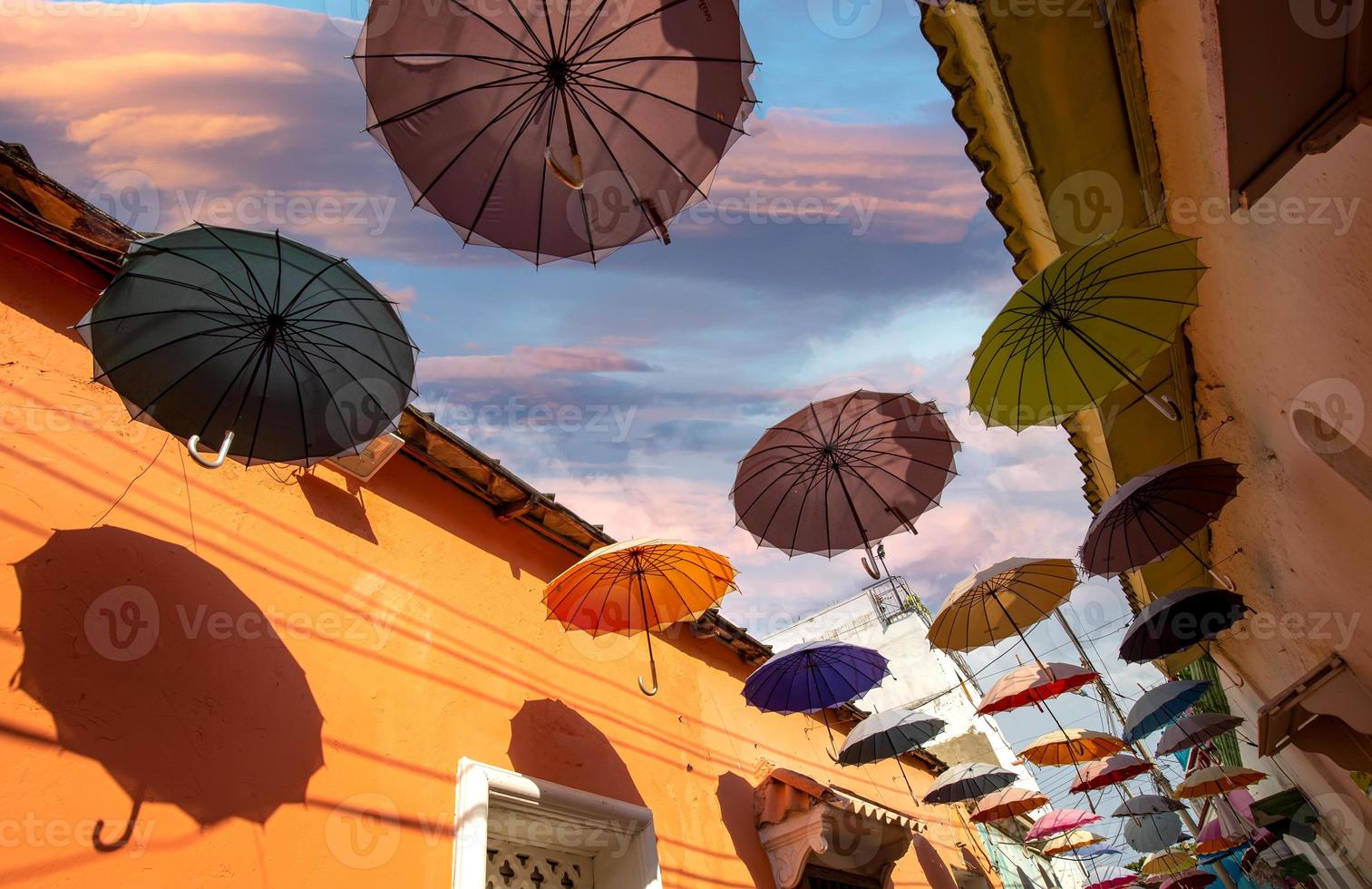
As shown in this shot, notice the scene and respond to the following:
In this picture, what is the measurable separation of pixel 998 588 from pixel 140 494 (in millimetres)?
7526

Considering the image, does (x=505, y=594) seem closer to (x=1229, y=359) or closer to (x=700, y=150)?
(x=700, y=150)

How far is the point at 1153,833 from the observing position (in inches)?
864

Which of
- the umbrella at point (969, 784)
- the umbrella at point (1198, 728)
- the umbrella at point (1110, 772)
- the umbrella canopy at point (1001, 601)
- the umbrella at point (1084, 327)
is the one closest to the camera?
the umbrella at point (1084, 327)

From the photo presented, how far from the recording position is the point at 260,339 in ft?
12.7

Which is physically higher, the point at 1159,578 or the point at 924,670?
the point at 924,670

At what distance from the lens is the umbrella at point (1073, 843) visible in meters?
16.4

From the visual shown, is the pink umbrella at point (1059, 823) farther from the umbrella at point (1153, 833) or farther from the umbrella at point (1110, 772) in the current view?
the umbrella at point (1153, 833)

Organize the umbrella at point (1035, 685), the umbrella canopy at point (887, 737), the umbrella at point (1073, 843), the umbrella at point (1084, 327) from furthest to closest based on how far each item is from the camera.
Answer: the umbrella at point (1073, 843) → the umbrella canopy at point (887, 737) → the umbrella at point (1035, 685) → the umbrella at point (1084, 327)

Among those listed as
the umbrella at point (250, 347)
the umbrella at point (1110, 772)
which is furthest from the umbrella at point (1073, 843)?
the umbrella at point (250, 347)

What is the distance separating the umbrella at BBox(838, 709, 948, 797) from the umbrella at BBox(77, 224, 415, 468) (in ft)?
23.6

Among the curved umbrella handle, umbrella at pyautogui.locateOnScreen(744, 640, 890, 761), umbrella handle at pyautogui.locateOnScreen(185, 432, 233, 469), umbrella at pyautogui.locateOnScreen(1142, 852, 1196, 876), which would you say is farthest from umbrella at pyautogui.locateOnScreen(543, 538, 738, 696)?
umbrella at pyautogui.locateOnScreen(1142, 852, 1196, 876)

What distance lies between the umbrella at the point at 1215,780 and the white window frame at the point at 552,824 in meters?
10.7

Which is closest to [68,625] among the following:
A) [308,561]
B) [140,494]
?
[140,494]

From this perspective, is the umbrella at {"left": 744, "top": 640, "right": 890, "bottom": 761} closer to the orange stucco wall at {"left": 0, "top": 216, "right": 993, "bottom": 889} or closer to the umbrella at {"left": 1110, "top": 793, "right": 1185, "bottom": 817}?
the orange stucco wall at {"left": 0, "top": 216, "right": 993, "bottom": 889}
